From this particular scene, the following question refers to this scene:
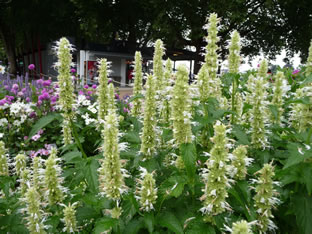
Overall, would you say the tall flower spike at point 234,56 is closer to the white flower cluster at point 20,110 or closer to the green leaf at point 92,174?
the green leaf at point 92,174

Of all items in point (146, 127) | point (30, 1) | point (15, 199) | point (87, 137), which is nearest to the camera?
point (146, 127)

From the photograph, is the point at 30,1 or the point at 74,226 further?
the point at 30,1

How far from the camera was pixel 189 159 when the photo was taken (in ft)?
5.76

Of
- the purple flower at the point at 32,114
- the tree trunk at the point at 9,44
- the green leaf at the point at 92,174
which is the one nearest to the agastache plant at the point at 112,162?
the green leaf at the point at 92,174

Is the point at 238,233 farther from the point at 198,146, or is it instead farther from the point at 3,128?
the point at 3,128

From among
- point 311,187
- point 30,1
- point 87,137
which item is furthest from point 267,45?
point 311,187

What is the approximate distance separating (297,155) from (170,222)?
95 centimetres

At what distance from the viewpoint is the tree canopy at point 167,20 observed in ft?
63.0

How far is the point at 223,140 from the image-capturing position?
1591 millimetres

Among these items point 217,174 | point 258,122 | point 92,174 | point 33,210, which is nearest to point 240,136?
point 258,122

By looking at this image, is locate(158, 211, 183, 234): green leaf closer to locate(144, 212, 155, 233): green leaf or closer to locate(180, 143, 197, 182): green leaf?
locate(144, 212, 155, 233): green leaf

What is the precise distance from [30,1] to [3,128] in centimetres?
1939

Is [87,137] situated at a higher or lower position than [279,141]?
lower

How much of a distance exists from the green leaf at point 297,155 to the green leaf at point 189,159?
1.95ft
